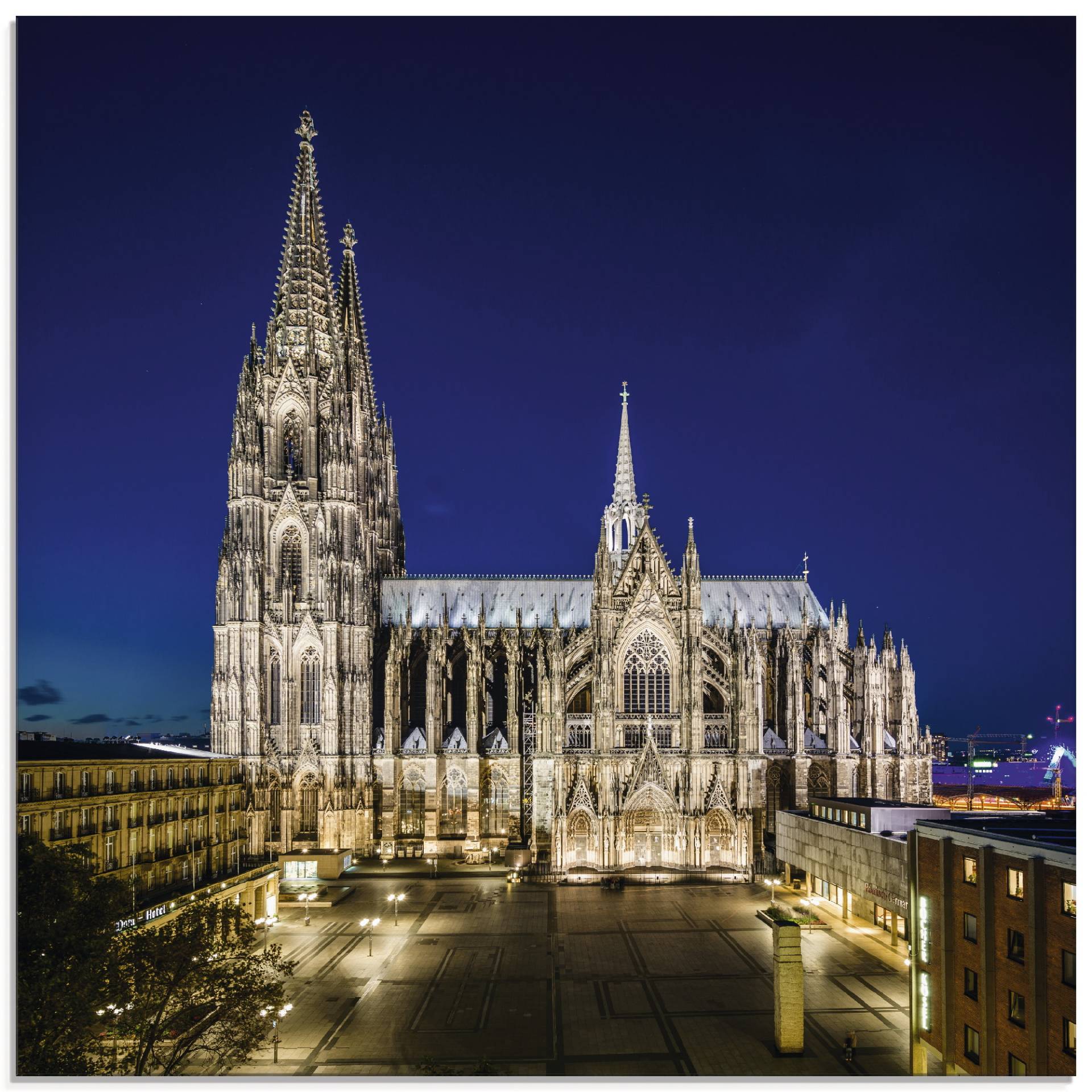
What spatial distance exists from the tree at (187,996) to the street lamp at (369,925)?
47.0 feet

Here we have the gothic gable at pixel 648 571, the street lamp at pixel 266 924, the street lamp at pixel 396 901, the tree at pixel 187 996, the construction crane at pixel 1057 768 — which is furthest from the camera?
the gothic gable at pixel 648 571

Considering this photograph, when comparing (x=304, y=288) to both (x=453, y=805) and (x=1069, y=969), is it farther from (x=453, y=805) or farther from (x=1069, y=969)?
(x=1069, y=969)

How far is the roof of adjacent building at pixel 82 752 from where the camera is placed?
38375mm

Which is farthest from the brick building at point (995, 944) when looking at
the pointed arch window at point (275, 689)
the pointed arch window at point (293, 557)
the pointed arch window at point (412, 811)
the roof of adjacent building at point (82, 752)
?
the pointed arch window at point (293, 557)

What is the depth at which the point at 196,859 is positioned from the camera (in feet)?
161

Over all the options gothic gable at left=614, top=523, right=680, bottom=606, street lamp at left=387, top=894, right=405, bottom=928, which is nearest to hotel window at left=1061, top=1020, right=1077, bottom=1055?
street lamp at left=387, top=894, right=405, bottom=928

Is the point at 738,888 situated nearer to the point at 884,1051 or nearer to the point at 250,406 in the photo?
the point at 884,1051

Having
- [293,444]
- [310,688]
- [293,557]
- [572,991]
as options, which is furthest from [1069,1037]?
[293,444]

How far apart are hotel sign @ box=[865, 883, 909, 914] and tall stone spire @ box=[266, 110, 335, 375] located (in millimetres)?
53868

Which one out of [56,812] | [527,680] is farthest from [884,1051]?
[527,680]

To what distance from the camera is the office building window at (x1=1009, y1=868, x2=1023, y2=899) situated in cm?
2562

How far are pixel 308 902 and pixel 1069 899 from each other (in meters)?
42.9

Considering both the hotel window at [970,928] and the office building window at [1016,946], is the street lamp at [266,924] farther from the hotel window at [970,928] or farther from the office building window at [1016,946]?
the office building window at [1016,946]
